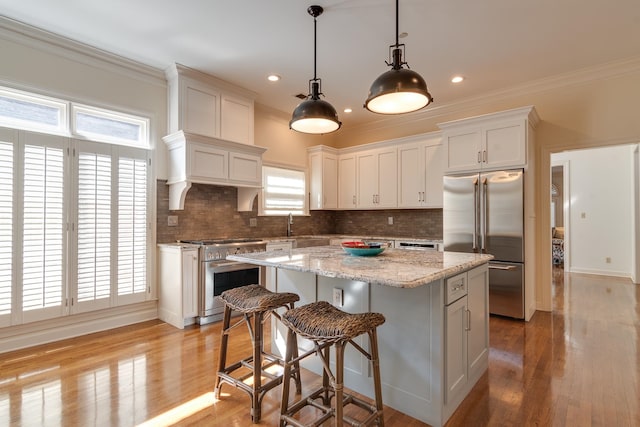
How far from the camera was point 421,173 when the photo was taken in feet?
16.1

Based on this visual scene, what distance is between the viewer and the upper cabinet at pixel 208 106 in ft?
12.9

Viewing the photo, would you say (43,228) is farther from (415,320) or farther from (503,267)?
(503,267)

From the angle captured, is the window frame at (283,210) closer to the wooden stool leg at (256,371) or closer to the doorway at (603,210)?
the wooden stool leg at (256,371)

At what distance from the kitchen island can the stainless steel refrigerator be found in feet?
5.70

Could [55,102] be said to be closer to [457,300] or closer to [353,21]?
[353,21]

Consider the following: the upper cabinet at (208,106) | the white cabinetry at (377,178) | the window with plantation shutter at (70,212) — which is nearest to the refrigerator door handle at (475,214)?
the white cabinetry at (377,178)

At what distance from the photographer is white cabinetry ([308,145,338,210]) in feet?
18.7

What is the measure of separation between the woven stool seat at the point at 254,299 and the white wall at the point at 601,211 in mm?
7011

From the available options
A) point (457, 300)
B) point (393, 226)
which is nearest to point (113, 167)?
point (457, 300)

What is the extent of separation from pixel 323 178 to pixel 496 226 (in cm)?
281

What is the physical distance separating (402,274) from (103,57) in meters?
3.82

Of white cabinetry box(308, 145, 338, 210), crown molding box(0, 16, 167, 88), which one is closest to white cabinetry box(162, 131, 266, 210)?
crown molding box(0, 16, 167, 88)

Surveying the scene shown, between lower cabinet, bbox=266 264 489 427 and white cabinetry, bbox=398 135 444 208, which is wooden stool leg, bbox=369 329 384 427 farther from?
white cabinetry, bbox=398 135 444 208

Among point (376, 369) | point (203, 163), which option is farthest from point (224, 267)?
point (376, 369)
